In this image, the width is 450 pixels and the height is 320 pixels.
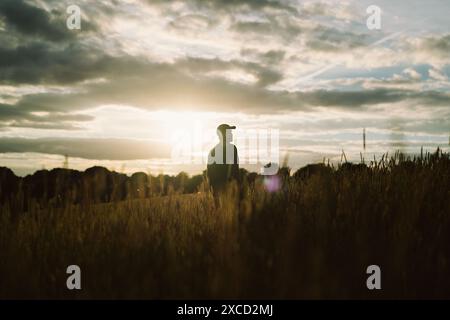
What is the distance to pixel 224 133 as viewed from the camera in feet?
37.4

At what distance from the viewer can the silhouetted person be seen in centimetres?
1136

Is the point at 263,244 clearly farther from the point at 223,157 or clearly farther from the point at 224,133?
the point at 223,157

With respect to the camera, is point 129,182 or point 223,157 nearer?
point 129,182

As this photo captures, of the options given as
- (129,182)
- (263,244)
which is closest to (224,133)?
(129,182)

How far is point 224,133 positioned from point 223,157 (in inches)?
24.1

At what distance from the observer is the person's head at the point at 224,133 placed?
11312 mm

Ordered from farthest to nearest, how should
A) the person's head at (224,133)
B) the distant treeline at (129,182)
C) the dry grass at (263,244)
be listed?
the person's head at (224,133), the distant treeline at (129,182), the dry grass at (263,244)

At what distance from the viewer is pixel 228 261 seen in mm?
4215

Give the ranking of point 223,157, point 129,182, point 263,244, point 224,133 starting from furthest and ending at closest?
point 223,157, point 224,133, point 129,182, point 263,244

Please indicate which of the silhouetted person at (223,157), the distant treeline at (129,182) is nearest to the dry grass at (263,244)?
the distant treeline at (129,182)

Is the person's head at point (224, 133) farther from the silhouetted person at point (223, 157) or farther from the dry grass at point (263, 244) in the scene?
the dry grass at point (263, 244)

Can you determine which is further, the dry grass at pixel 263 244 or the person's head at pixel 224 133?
the person's head at pixel 224 133
